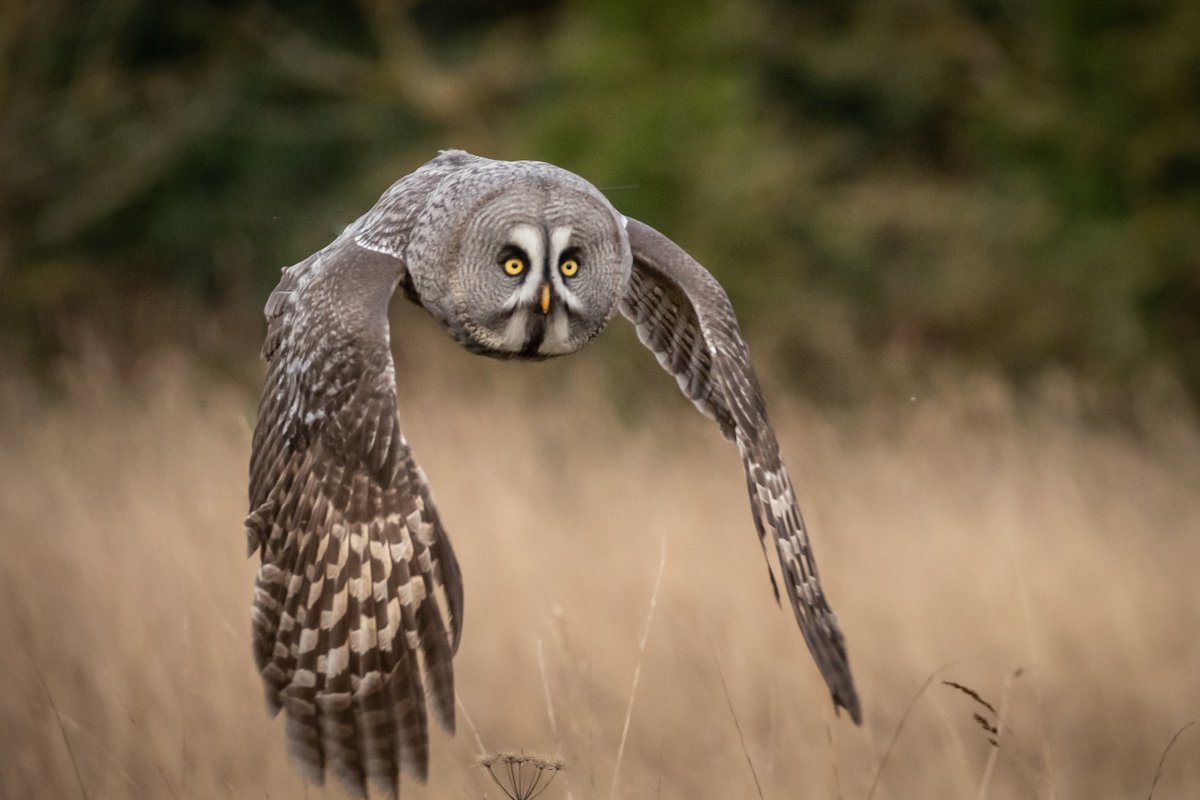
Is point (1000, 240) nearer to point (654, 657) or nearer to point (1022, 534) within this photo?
point (1022, 534)

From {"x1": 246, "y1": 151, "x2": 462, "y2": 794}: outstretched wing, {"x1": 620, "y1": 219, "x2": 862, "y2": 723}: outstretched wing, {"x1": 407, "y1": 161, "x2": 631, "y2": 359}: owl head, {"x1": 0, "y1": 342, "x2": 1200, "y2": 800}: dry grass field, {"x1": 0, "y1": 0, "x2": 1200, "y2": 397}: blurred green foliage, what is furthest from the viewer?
{"x1": 0, "y1": 0, "x2": 1200, "y2": 397}: blurred green foliage

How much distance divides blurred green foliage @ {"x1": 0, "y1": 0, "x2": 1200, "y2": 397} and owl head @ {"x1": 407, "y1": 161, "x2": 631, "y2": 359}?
3655mm

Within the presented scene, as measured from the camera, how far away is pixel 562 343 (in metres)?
3.92

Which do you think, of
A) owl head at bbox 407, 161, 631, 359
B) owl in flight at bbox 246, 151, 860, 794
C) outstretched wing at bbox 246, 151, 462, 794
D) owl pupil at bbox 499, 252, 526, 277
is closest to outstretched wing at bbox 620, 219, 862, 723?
owl in flight at bbox 246, 151, 860, 794

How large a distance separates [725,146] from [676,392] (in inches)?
62.6

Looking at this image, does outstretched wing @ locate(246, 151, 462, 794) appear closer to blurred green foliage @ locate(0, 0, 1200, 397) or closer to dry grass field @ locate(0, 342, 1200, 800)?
dry grass field @ locate(0, 342, 1200, 800)

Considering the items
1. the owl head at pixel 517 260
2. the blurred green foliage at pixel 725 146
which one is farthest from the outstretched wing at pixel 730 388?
the blurred green foliage at pixel 725 146

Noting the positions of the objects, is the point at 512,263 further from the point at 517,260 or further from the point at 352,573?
the point at 352,573

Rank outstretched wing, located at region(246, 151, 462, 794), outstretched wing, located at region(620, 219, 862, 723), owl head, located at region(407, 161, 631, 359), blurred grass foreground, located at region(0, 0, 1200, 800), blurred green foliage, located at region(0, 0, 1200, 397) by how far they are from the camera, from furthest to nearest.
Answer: blurred green foliage, located at region(0, 0, 1200, 397), blurred grass foreground, located at region(0, 0, 1200, 800), owl head, located at region(407, 161, 631, 359), outstretched wing, located at region(620, 219, 862, 723), outstretched wing, located at region(246, 151, 462, 794)

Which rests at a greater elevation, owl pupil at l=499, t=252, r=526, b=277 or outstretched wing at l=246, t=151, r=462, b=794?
owl pupil at l=499, t=252, r=526, b=277

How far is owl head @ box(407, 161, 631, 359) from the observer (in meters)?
3.88

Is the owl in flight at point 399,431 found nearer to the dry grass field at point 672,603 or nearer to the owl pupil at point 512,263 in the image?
the owl pupil at point 512,263

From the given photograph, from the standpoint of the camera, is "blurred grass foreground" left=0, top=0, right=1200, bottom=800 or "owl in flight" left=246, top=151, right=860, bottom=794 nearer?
"owl in flight" left=246, top=151, right=860, bottom=794

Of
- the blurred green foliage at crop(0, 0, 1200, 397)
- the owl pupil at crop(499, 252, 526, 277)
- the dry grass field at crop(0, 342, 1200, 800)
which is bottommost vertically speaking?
the dry grass field at crop(0, 342, 1200, 800)
